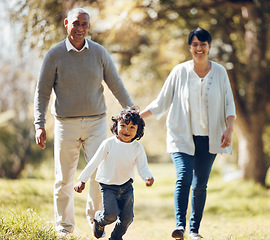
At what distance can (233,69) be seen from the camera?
37.2ft

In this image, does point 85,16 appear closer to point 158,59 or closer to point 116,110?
point 116,110

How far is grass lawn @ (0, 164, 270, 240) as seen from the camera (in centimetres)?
455

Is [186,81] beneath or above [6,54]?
beneath

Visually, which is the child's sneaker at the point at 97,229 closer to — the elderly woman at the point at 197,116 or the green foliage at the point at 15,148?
the elderly woman at the point at 197,116

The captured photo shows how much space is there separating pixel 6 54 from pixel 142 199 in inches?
198

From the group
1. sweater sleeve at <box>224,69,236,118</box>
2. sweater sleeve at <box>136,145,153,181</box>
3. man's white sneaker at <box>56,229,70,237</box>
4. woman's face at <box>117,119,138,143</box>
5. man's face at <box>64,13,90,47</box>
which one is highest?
man's face at <box>64,13,90,47</box>

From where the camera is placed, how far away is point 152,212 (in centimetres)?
905

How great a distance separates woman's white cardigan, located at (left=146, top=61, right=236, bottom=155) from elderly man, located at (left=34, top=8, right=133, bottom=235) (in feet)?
1.40

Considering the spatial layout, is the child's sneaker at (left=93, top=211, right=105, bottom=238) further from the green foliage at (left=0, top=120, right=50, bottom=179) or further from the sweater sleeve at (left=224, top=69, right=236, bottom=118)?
the green foliage at (left=0, top=120, right=50, bottom=179)

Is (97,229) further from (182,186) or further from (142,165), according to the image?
(182,186)

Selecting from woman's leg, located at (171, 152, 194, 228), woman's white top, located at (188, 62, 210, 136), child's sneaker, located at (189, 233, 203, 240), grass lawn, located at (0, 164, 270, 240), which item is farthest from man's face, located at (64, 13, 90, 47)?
child's sneaker, located at (189, 233, 203, 240)

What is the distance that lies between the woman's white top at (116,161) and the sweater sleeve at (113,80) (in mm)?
804

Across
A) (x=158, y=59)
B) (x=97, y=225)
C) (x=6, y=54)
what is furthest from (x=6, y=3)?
(x=97, y=225)

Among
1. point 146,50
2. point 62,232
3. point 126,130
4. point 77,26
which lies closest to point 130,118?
point 126,130
